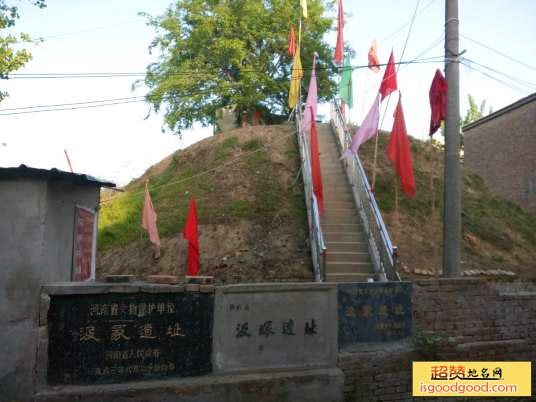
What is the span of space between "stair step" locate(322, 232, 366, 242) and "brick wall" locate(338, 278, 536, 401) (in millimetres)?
4277

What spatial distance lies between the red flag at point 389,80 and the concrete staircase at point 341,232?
3.52 meters

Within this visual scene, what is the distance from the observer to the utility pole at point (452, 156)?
778 cm

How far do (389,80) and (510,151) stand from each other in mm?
18132

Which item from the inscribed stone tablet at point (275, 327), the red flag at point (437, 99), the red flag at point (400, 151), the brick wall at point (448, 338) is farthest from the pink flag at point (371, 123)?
the inscribed stone tablet at point (275, 327)

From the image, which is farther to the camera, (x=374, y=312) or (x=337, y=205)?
(x=337, y=205)

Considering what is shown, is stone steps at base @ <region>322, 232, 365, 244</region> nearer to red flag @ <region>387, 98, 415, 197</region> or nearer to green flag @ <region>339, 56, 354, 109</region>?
red flag @ <region>387, 98, 415, 197</region>

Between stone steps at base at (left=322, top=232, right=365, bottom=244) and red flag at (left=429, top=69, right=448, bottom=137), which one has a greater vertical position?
red flag at (left=429, top=69, right=448, bottom=137)

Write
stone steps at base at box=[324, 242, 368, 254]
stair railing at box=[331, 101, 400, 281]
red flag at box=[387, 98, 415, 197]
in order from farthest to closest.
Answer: stone steps at base at box=[324, 242, 368, 254] → stair railing at box=[331, 101, 400, 281] → red flag at box=[387, 98, 415, 197]

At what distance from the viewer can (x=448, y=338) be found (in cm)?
710

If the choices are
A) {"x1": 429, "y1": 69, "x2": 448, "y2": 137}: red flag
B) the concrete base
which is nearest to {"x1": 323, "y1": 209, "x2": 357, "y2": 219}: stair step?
{"x1": 429, "y1": 69, "x2": 448, "y2": 137}: red flag

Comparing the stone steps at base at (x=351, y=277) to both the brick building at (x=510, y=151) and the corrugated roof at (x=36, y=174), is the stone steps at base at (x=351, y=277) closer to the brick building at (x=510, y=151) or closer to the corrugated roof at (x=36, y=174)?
the corrugated roof at (x=36, y=174)

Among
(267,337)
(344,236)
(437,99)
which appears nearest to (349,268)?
(344,236)

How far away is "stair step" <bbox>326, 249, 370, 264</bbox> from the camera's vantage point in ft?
35.2

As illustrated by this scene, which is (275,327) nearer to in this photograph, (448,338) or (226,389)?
(226,389)
